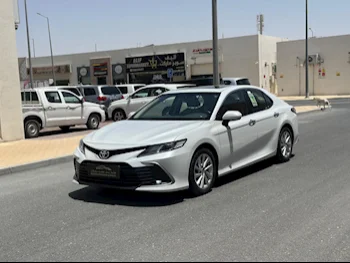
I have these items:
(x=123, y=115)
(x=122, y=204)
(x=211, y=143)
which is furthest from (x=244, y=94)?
(x=123, y=115)

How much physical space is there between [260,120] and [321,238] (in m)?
3.53

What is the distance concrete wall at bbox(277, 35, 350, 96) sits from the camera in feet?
134

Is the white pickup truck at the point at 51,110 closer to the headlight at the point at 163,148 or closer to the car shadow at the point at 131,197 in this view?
the car shadow at the point at 131,197

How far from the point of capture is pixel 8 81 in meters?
13.8

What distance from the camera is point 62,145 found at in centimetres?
1226

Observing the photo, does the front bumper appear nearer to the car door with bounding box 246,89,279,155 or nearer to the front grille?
the front grille

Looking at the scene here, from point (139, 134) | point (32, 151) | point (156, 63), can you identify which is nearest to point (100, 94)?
point (32, 151)

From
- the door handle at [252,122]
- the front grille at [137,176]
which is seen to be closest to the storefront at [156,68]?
the door handle at [252,122]

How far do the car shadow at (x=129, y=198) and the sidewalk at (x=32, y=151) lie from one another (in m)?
3.29

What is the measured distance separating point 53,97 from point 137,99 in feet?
14.9

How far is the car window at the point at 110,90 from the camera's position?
22953 mm

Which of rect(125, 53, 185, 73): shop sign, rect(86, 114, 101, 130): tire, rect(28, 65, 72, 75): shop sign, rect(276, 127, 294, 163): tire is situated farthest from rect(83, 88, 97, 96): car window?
rect(28, 65, 72, 75): shop sign

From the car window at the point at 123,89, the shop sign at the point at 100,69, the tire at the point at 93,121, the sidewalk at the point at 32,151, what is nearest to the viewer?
the sidewalk at the point at 32,151

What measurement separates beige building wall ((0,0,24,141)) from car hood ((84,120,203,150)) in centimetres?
802
